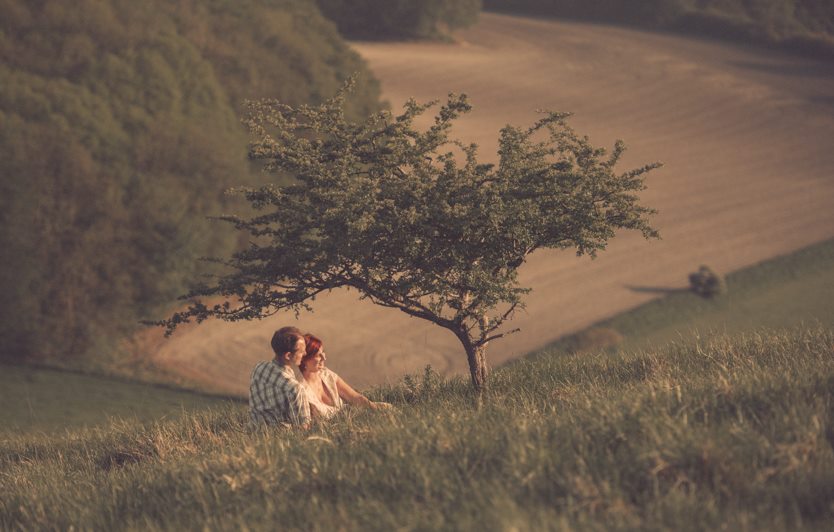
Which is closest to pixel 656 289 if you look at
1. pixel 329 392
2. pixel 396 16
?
pixel 329 392

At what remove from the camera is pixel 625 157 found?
227 feet

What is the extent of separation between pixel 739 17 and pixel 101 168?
7523cm

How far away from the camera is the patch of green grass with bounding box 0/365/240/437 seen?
3388 centimetres

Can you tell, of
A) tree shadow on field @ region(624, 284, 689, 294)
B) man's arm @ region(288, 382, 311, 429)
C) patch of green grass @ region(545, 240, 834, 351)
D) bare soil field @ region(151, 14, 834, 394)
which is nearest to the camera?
man's arm @ region(288, 382, 311, 429)

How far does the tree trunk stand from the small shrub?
114 feet

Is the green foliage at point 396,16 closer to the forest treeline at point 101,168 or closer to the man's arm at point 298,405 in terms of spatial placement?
the forest treeline at point 101,168

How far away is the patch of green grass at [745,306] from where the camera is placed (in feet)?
136

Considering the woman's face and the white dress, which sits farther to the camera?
the woman's face

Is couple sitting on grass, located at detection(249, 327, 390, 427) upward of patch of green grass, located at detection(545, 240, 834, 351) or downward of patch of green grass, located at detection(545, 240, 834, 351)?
upward

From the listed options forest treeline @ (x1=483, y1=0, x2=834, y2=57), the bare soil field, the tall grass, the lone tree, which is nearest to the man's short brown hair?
the tall grass

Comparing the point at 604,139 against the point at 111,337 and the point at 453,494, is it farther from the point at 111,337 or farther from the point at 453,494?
the point at 453,494

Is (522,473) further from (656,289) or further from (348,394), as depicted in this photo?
(656,289)

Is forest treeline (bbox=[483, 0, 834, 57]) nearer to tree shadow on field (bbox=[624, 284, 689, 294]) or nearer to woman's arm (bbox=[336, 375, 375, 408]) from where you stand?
tree shadow on field (bbox=[624, 284, 689, 294])

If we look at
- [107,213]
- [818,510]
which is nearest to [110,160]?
[107,213]
